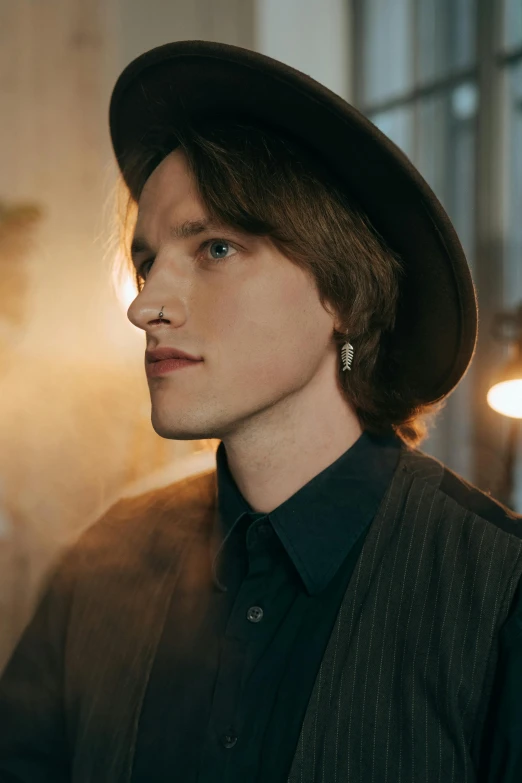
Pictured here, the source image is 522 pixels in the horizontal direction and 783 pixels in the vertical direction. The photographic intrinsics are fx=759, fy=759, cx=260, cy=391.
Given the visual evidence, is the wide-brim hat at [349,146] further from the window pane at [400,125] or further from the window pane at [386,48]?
the window pane at [400,125]

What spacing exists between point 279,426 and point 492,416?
1643mm

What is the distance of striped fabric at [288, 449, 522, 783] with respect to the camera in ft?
2.74

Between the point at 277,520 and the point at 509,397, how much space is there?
0.80 meters

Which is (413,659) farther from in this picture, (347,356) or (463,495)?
(347,356)

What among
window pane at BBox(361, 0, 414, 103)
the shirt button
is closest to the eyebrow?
the shirt button

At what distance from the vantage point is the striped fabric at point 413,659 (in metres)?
0.84

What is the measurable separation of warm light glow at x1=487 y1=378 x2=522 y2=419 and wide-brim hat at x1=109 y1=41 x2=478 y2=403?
0.46 metres

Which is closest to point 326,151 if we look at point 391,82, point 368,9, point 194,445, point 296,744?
point 194,445

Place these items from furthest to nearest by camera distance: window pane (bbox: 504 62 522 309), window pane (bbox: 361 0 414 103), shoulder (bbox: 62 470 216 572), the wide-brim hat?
1. window pane (bbox: 504 62 522 309)
2. window pane (bbox: 361 0 414 103)
3. shoulder (bbox: 62 470 216 572)
4. the wide-brim hat

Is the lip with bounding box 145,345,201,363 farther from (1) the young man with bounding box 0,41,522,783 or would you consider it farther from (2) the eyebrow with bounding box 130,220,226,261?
(2) the eyebrow with bounding box 130,220,226,261

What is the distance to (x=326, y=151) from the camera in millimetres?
1045

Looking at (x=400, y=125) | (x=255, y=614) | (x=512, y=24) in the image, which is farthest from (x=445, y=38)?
(x=255, y=614)

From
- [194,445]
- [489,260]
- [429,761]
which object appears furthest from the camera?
[489,260]

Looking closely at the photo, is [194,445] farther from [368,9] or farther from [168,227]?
[368,9]
